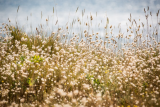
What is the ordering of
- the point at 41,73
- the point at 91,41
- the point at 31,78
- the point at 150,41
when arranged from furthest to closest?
the point at 150,41 < the point at 91,41 < the point at 41,73 < the point at 31,78

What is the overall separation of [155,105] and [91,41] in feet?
9.35

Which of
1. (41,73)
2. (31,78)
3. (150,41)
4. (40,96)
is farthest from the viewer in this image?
(150,41)

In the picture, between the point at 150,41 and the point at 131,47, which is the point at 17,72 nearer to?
the point at 131,47

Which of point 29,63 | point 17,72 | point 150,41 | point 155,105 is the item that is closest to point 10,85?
point 17,72

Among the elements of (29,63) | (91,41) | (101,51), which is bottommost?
(29,63)

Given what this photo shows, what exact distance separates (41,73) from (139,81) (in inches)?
89.7

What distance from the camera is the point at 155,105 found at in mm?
2256

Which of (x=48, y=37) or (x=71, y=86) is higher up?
(x=48, y=37)

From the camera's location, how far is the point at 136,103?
226 cm

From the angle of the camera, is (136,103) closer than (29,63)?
Yes

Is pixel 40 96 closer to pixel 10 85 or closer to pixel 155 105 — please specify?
pixel 10 85

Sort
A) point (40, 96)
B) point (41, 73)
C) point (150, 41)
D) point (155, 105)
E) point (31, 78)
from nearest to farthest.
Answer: point (155, 105) → point (40, 96) → point (31, 78) → point (41, 73) → point (150, 41)

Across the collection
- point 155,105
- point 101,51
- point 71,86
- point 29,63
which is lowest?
point 155,105

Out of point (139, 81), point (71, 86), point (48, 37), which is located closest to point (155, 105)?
point (139, 81)
